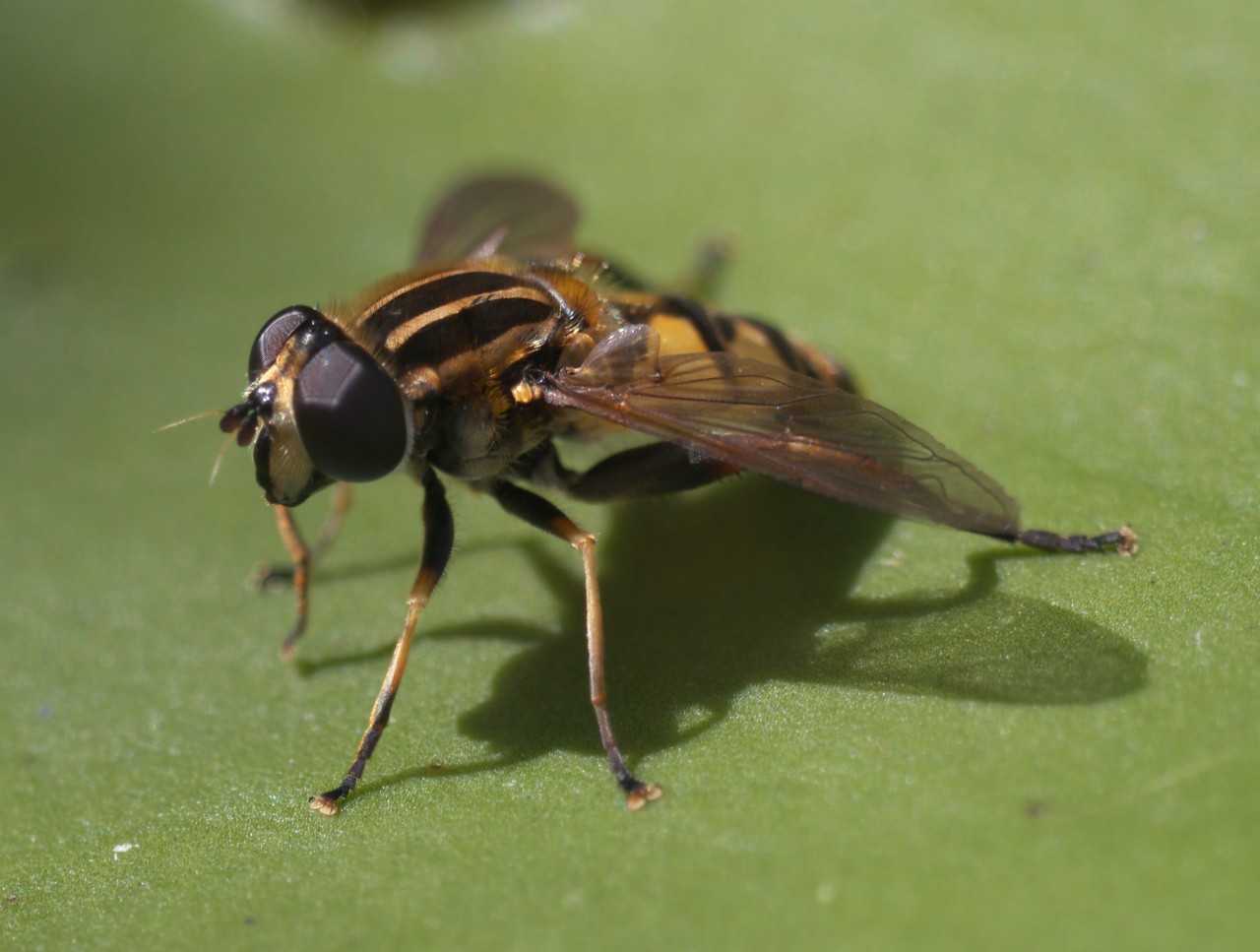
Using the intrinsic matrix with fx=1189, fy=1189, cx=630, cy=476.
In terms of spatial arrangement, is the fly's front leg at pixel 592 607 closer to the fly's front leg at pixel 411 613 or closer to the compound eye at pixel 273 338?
the fly's front leg at pixel 411 613

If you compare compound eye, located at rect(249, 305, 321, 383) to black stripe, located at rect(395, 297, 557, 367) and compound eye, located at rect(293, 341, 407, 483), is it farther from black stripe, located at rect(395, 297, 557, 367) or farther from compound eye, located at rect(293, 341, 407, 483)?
black stripe, located at rect(395, 297, 557, 367)

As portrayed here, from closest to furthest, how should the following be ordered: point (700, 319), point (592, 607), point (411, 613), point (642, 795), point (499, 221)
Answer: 1. point (642, 795)
2. point (592, 607)
3. point (411, 613)
4. point (700, 319)
5. point (499, 221)

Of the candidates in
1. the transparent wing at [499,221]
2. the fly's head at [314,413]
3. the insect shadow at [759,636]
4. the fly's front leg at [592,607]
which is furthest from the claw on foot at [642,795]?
the transparent wing at [499,221]

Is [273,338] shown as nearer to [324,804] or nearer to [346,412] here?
[346,412]

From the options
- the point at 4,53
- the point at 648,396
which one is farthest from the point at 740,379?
the point at 4,53

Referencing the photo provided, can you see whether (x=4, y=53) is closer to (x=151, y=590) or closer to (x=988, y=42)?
(x=151, y=590)

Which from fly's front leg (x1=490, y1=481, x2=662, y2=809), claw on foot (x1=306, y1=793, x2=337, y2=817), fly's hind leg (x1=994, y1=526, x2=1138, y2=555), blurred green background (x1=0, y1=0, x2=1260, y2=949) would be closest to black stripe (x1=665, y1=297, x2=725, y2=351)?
blurred green background (x1=0, y1=0, x2=1260, y2=949)

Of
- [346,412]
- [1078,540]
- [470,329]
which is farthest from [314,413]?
[1078,540]
